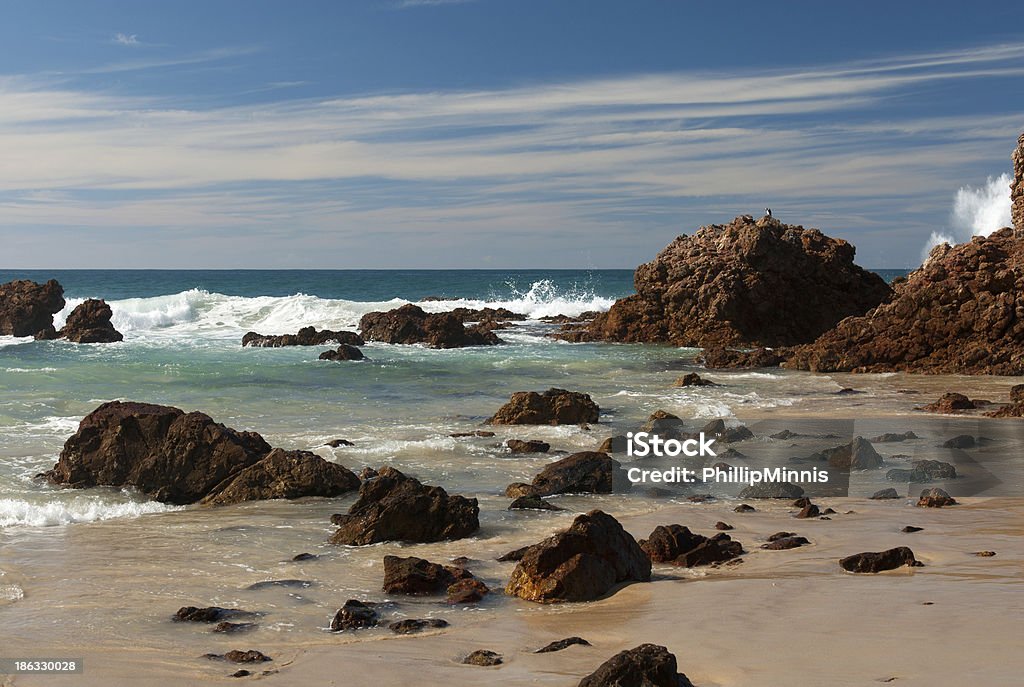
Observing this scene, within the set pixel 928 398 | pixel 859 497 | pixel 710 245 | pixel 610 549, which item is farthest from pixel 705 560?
pixel 710 245

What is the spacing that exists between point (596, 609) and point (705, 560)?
140 cm

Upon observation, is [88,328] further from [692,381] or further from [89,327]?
[692,381]

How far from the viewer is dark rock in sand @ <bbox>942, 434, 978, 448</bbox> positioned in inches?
465

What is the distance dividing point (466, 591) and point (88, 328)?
28933mm

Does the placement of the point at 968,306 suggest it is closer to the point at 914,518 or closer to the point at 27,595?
the point at 914,518

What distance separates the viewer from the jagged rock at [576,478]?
33.1 ft

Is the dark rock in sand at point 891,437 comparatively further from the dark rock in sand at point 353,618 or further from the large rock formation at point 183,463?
the dark rock in sand at point 353,618

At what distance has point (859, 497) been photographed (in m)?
9.74

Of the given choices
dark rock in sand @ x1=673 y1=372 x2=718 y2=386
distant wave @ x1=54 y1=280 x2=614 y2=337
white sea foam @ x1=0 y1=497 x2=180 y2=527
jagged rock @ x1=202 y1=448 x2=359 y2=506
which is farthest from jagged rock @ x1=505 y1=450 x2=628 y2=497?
distant wave @ x1=54 y1=280 x2=614 y2=337

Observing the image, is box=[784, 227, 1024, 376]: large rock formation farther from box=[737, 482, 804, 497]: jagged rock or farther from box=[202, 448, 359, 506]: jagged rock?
box=[202, 448, 359, 506]: jagged rock

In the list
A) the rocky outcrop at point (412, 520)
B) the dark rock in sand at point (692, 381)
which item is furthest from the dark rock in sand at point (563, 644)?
the dark rock in sand at point (692, 381)

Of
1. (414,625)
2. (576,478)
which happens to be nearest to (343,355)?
(576,478)

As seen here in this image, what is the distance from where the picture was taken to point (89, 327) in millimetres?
32031

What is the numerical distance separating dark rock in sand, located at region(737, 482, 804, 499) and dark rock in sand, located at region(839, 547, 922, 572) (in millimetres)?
3080
